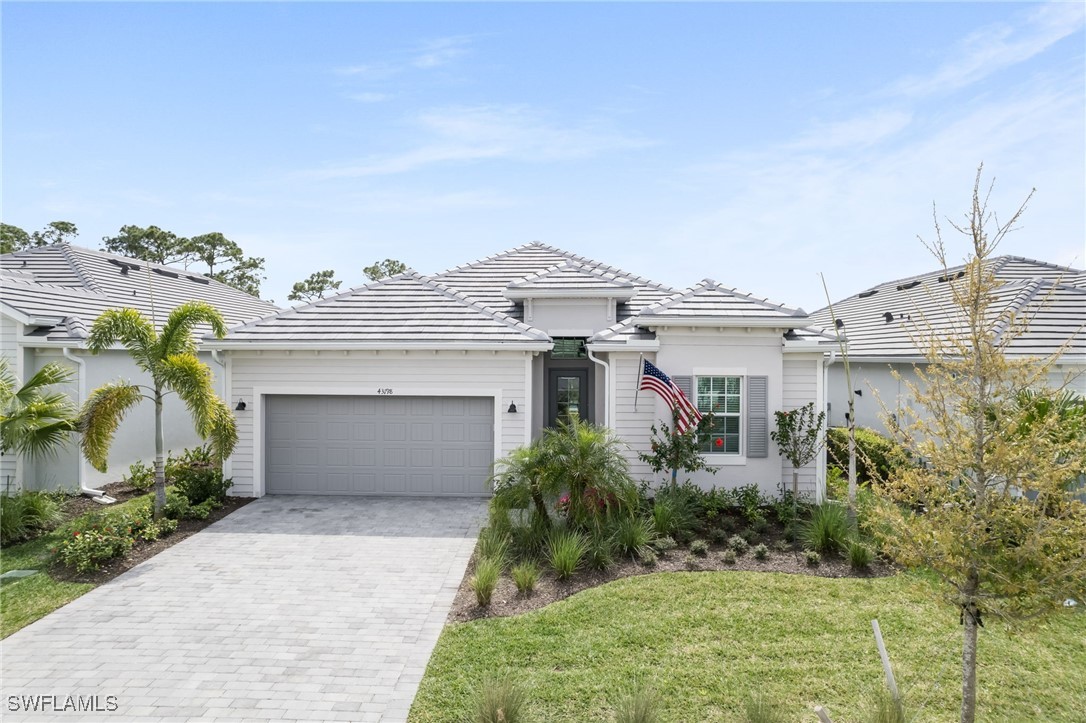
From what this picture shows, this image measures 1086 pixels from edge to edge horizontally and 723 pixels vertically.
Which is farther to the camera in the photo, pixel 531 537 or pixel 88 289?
pixel 88 289

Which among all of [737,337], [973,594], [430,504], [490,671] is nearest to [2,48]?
[430,504]

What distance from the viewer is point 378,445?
12.4m

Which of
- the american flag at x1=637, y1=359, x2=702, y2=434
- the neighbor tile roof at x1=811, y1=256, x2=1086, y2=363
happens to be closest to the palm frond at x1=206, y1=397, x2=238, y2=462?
the american flag at x1=637, y1=359, x2=702, y2=434

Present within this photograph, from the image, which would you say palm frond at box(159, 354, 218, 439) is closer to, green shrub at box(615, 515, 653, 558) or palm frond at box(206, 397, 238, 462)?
palm frond at box(206, 397, 238, 462)

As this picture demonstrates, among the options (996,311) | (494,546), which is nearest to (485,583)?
(494,546)

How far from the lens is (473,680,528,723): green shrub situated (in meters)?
4.70

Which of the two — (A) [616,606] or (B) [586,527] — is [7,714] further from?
(B) [586,527]

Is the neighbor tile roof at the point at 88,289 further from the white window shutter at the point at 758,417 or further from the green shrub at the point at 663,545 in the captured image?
the white window shutter at the point at 758,417

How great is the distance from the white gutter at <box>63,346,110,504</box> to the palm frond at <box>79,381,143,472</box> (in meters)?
3.33

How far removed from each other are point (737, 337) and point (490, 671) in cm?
805

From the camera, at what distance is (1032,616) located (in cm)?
419

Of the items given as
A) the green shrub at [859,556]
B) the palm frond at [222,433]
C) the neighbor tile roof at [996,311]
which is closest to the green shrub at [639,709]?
the green shrub at [859,556]

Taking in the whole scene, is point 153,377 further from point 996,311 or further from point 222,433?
point 996,311

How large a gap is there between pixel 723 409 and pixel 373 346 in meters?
7.29
